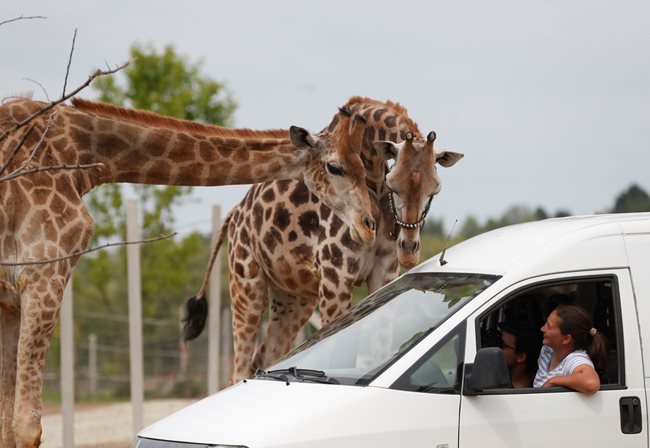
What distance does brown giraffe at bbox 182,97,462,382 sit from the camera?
8914 mm

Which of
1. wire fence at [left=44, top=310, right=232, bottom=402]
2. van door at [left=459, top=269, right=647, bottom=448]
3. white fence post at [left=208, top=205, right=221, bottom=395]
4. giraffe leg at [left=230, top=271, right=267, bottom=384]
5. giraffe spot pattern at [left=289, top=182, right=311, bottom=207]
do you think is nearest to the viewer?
van door at [left=459, top=269, right=647, bottom=448]

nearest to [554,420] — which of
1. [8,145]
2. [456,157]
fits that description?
[456,157]

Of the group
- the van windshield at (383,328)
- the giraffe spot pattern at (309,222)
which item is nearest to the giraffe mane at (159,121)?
the giraffe spot pattern at (309,222)

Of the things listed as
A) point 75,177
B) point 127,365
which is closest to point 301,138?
point 75,177

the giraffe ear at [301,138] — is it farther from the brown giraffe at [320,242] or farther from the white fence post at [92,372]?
the white fence post at [92,372]

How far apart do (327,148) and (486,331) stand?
2.58 metres

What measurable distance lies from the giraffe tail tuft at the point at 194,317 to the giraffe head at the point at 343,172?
2941mm

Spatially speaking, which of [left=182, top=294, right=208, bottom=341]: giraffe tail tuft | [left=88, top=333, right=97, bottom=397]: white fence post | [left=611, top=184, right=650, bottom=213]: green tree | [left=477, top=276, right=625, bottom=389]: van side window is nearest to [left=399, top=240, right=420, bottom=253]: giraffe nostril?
[left=477, top=276, right=625, bottom=389]: van side window

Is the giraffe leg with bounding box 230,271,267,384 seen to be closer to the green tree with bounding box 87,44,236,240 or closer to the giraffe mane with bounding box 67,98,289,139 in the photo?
the giraffe mane with bounding box 67,98,289,139

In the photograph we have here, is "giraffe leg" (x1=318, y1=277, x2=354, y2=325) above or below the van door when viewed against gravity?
above

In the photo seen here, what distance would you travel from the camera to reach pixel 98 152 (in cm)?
872

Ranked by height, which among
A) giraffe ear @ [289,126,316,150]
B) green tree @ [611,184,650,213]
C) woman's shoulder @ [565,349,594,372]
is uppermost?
green tree @ [611,184,650,213]

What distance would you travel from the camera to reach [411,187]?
8.87 metres

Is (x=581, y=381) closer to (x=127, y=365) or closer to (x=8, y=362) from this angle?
(x=8, y=362)
